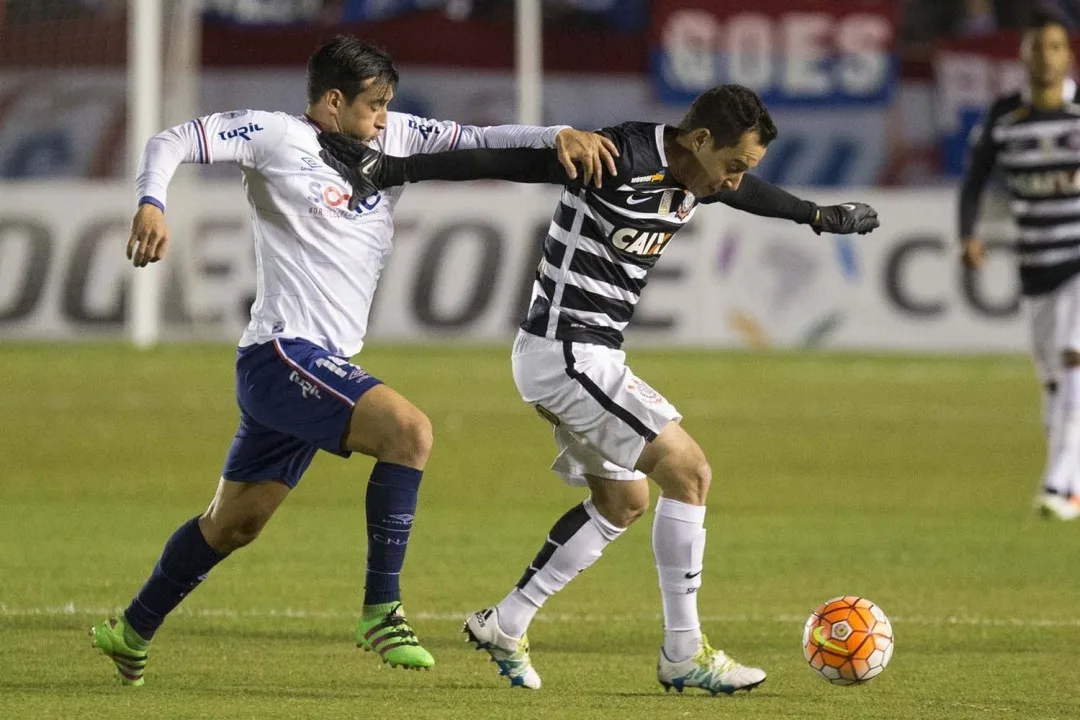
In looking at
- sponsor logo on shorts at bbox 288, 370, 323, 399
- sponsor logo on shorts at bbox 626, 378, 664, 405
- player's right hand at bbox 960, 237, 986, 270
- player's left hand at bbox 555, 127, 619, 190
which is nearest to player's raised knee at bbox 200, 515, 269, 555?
sponsor logo on shorts at bbox 288, 370, 323, 399

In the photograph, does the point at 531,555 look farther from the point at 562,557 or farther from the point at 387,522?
the point at 387,522

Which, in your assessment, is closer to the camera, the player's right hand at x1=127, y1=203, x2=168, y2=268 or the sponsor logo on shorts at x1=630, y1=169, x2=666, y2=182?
the player's right hand at x1=127, y1=203, x2=168, y2=268

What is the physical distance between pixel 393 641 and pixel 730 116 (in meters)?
1.81

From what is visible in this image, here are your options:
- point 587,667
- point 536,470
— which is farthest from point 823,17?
point 587,667

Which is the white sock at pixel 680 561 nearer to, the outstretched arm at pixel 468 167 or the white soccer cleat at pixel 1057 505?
the outstretched arm at pixel 468 167

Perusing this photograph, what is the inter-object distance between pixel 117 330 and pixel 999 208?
29.6 feet

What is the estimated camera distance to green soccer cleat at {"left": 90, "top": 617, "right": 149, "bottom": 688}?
5938 millimetres

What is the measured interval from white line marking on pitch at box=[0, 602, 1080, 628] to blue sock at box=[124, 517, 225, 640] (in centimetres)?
119

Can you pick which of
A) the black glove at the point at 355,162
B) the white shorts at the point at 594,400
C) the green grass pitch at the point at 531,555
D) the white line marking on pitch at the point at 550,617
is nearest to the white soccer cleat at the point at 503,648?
the green grass pitch at the point at 531,555

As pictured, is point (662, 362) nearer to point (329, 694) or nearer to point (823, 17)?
point (823, 17)

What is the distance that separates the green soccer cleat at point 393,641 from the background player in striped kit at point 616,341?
1.55 ft

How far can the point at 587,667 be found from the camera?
6.38m

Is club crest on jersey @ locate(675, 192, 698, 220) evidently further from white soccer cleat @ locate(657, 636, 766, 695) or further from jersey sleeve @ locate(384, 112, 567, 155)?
white soccer cleat @ locate(657, 636, 766, 695)

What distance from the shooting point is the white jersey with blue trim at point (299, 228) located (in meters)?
5.97
